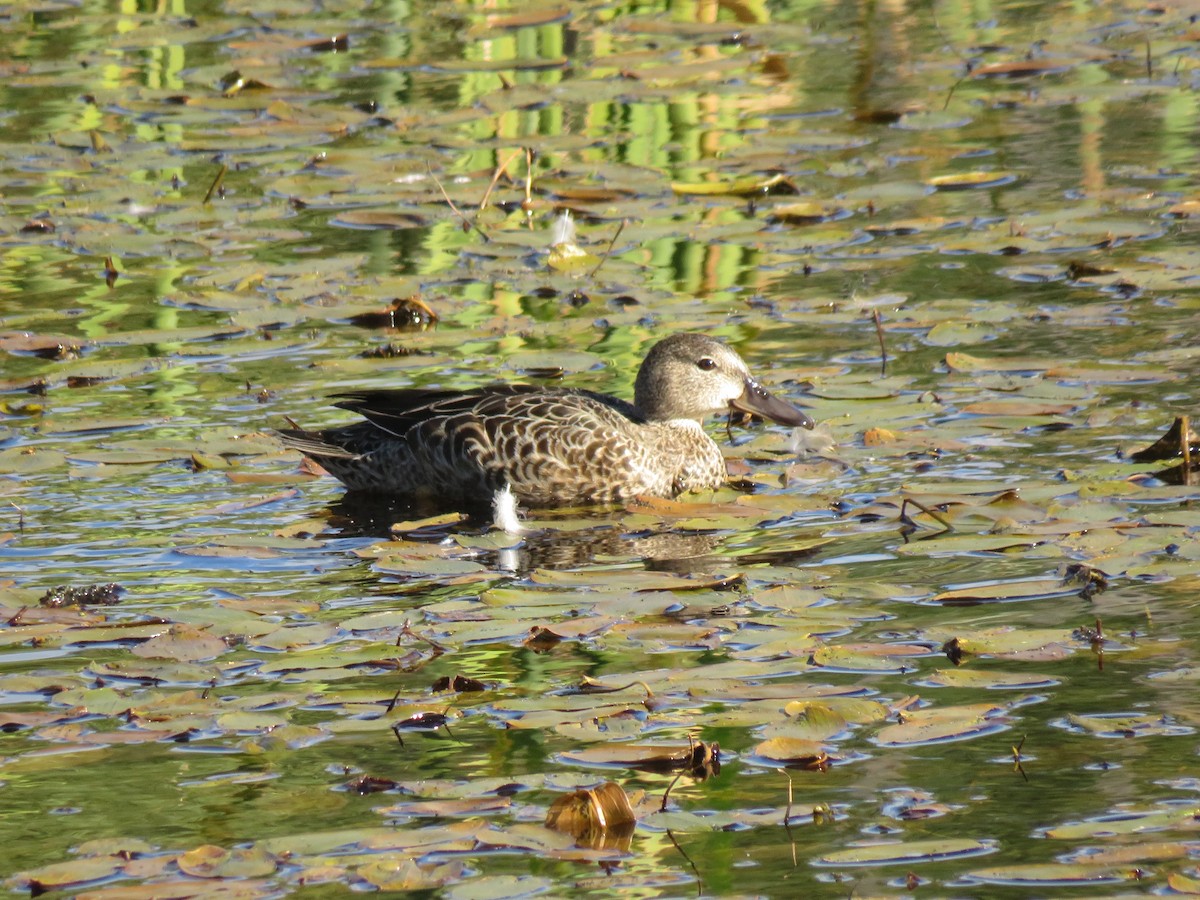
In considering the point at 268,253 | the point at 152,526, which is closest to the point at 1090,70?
the point at 268,253

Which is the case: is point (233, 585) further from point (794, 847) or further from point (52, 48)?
point (52, 48)

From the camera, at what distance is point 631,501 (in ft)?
25.8

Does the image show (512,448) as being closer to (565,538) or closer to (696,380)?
(565,538)

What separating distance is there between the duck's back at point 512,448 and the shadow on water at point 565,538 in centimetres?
11

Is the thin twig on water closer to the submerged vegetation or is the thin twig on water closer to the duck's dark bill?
the submerged vegetation

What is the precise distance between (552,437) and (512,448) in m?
0.16

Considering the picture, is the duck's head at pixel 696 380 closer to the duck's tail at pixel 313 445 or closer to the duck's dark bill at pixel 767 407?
the duck's dark bill at pixel 767 407

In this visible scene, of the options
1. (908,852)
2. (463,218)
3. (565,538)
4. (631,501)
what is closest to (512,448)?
(631,501)

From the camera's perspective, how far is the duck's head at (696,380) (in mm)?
8125

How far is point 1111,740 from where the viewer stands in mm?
4941

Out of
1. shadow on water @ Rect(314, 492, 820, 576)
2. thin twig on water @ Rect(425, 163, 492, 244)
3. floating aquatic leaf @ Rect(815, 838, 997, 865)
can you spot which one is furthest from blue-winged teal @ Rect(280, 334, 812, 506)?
floating aquatic leaf @ Rect(815, 838, 997, 865)

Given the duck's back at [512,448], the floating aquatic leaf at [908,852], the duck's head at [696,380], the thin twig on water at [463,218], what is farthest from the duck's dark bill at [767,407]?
the floating aquatic leaf at [908,852]

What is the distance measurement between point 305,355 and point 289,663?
12.0ft

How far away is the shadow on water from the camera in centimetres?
681
